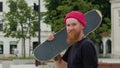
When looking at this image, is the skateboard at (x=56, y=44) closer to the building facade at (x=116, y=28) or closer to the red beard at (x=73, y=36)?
the red beard at (x=73, y=36)

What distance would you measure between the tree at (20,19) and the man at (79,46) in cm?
4172

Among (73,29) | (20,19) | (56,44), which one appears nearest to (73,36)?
(73,29)

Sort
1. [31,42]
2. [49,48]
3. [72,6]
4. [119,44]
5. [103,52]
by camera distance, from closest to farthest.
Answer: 1. [49,48]
2. [72,6]
3. [119,44]
4. [103,52]
5. [31,42]

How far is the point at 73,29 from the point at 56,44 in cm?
51

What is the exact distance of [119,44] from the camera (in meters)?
52.8

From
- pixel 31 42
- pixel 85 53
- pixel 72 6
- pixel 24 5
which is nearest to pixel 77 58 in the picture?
pixel 85 53

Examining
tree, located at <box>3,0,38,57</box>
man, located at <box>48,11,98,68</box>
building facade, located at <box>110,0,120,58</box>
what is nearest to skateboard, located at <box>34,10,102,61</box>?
man, located at <box>48,11,98,68</box>

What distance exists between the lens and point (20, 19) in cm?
4869

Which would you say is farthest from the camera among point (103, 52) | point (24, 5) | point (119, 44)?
point (103, 52)

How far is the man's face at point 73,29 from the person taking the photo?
17.3ft

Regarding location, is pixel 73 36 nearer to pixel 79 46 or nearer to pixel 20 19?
pixel 79 46

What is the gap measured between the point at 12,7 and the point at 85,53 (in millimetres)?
43580

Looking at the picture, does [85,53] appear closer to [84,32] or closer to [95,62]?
[95,62]

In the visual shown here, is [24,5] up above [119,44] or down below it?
above
